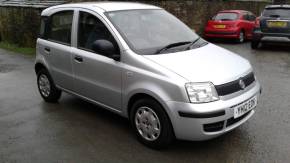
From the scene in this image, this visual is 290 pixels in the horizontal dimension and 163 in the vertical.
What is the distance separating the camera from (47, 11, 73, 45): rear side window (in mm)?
5324

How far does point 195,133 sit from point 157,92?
0.64 meters

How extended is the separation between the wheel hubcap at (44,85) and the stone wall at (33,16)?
7.61 metres

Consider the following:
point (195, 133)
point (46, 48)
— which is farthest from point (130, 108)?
point (46, 48)

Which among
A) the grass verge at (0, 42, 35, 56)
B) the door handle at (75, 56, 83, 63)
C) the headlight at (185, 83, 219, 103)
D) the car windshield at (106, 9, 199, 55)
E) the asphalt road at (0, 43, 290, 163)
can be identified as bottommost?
the grass verge at (0, 42, 35, 56)

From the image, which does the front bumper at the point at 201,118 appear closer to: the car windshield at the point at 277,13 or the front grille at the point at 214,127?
the front grille at the point at 214,127

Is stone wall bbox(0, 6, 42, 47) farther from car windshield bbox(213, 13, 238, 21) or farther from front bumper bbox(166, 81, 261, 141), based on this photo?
front bumper bbox(166, 81, 261, 141)

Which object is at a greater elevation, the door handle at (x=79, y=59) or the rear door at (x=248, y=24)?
the door handle at (x=79, y=59)

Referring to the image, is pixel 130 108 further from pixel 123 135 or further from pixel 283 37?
pixel 283 37

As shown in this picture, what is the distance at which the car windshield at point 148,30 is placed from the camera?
4.43 m

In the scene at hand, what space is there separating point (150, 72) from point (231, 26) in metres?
10.8

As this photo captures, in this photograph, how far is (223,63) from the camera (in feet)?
13.9

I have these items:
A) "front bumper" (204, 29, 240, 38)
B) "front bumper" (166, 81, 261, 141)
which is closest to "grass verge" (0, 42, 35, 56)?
"front bumper" (204, 29, 240, 38)

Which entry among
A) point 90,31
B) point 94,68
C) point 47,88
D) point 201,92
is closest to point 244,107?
point 201,92

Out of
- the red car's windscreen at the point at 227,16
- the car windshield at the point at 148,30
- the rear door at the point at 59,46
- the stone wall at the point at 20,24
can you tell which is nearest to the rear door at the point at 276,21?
the red car's windscreen at the point at 227,16
